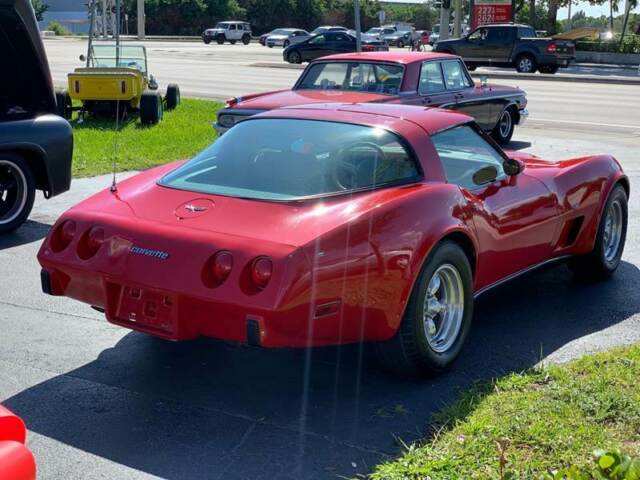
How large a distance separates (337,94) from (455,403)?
287 inches

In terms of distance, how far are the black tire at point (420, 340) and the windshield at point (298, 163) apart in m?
0.49

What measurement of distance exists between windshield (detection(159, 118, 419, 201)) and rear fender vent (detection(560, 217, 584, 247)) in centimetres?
161

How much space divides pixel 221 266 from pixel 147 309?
46 cm

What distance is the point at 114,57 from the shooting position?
58.2 ft

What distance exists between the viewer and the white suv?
64.0 m

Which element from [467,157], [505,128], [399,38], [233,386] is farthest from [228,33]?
[233,386]

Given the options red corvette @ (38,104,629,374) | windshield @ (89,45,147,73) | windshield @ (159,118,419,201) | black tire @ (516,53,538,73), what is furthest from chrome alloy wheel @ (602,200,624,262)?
black tire @ (516,53,538,73)

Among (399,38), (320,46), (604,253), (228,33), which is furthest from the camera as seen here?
(228,33)

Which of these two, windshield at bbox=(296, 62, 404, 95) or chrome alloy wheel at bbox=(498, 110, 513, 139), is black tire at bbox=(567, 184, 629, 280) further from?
chrome alloy wheel at bbox=(498, 110, 513, 139)

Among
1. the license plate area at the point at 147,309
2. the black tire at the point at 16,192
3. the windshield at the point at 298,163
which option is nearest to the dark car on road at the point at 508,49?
the black tire at the point at 16,192

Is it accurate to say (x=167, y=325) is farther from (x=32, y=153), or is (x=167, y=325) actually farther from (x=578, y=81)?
(x=578, y=81)

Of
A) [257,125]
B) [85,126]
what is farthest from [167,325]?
[85,126]

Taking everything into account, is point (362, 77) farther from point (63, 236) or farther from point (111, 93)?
point (63, 236)

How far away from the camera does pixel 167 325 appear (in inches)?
171
